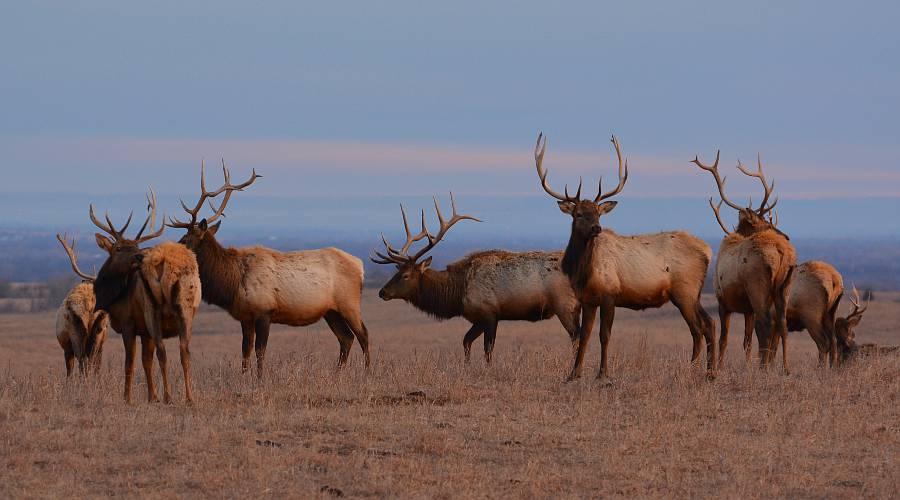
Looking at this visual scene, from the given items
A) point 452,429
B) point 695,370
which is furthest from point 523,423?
point 695,370

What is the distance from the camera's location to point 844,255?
7515 inches

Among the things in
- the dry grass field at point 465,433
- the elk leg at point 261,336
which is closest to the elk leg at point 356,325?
the elk leg at point 261,336

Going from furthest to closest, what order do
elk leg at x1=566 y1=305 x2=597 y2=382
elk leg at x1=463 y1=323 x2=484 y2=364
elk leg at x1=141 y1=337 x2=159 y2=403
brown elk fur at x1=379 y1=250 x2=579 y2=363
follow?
1. elk leg at x1=463 y1=323 x2=484 y2=364
2. brown elk fur at x1=379 y1=250 x2=579 y2=363
3. elk leg at x1=566 y1=305 x2=597 y2=382
4. elk leg at x1=141 y1=337 x2=159 y2=403

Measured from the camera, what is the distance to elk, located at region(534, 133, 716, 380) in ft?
44.3

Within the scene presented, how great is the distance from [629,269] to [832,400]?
11.2ft

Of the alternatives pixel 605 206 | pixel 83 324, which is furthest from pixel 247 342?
pixel 605 206

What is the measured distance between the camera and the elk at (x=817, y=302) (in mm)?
14906

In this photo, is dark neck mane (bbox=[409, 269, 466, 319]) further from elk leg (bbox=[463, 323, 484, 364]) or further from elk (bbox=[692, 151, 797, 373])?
elk (bbox=[692, 151, 797, 373])

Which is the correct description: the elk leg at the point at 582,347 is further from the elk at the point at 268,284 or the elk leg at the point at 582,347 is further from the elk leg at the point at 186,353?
the elk leg at the point at 186,353

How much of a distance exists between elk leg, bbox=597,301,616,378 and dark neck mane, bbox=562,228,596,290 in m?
0.43

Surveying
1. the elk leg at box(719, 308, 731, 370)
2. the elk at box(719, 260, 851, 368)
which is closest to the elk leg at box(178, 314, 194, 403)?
the elk leg at box(719, 308, 731, 370)

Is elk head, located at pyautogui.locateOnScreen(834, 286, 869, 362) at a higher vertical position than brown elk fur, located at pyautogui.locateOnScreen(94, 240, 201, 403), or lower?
lower

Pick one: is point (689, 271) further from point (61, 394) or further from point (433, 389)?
point (61, 394)

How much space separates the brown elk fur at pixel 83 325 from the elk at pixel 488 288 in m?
3.80
